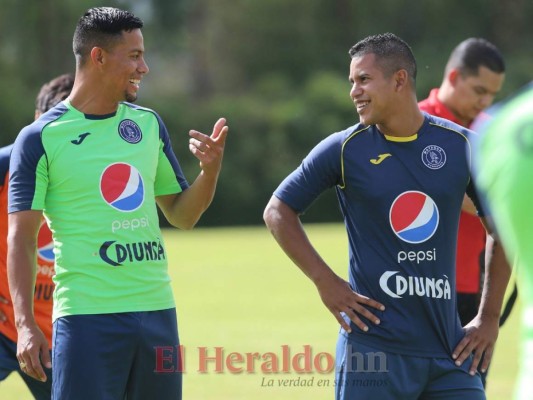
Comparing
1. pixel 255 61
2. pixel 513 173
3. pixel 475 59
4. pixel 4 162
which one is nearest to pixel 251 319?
pixel 475 59

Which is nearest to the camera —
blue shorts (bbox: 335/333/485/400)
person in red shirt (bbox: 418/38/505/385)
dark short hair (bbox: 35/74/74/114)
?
blue shorts (bbox: 335/333/485/400)

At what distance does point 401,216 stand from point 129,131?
1.37 metres

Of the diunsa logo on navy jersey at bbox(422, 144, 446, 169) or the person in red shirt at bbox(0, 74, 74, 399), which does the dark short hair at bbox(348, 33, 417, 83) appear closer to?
the diunsa logo on navy jersey at bbox(422, 144, 446, 169)

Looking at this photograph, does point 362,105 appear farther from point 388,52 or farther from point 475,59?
point 475,59

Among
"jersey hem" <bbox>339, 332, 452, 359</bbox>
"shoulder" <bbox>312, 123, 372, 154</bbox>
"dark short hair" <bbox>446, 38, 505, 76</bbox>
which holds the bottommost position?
"jersey hem" <bbox>339, 332, 452, 359</bbox>

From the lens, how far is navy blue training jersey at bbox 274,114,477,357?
5.02 meters

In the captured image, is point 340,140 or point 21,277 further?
point 340,140

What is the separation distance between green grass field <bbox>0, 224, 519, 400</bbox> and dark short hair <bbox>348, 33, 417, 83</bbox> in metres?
2.00

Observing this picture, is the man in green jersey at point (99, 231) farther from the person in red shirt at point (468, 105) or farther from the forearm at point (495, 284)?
the person in red shirt at point (468, 105)

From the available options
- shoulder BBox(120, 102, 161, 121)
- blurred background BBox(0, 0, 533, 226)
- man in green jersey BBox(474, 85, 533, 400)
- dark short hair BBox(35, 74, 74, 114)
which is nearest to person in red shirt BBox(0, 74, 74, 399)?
dark short hair BBox(35, 74, 74, 114)

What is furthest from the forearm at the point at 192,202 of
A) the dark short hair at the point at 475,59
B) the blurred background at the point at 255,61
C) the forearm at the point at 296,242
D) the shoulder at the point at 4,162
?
the blurred background at the point at 255,61

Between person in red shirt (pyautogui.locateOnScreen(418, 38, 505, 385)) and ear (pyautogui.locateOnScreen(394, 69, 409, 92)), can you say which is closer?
ear (pyautogui.locateOnScreen(394, 69, 409, 92))

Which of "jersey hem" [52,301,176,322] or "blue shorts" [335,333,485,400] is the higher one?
"jersey hem" [52,301,176,322]

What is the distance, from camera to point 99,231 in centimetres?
516
